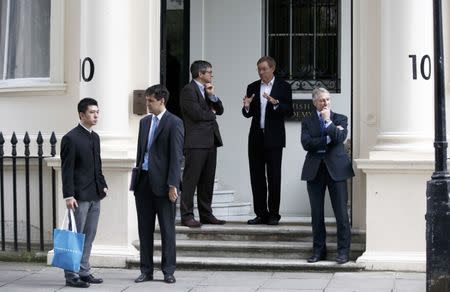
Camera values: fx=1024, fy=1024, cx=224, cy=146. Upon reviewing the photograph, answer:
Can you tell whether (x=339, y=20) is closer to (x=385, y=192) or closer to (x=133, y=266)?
(x=385, y=192)

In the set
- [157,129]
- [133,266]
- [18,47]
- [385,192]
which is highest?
[18,47]

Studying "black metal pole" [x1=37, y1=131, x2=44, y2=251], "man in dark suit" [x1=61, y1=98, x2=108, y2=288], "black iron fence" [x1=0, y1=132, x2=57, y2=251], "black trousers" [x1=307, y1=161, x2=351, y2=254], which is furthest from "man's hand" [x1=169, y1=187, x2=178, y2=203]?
"black metal pole" [x1=37, y1=131, x2=44, y2=251]

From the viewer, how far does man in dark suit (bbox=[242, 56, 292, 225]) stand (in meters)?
12.3

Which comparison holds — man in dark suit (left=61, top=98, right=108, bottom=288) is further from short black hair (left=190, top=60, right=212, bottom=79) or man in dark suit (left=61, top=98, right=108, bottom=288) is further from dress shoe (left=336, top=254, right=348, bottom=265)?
dress shoe (left=336, top=254, right=348, bottom=265)

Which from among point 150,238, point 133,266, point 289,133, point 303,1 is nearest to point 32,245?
point 133,266

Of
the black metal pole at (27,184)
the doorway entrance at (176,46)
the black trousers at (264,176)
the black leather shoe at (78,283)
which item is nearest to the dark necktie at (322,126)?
the black trousers at (264,176)

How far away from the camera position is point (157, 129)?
10359 mm

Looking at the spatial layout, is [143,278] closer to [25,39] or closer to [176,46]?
[25,39]

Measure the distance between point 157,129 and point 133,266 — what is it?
198 centimetres

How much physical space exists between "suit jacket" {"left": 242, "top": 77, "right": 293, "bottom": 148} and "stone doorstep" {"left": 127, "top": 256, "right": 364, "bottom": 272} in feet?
5.16

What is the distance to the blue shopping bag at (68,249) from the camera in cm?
997

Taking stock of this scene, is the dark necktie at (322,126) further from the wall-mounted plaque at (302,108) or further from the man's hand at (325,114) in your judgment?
the wall-mounted plaque at (302,108)

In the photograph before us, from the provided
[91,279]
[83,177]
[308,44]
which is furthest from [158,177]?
[308,44]

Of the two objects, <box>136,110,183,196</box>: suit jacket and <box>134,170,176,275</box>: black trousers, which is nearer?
<box>136,110,183,196</box>: suit jacket
